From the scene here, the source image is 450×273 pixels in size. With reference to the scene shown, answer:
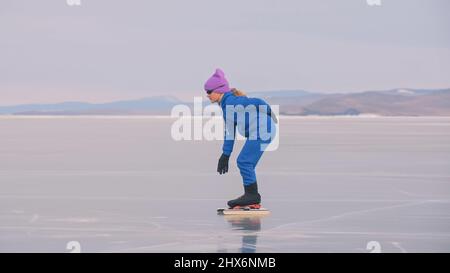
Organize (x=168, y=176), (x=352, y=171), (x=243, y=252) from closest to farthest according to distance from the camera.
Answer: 1. (x=243, y=252)
2. (x=168, y=176)
3. (x=352, y=171)

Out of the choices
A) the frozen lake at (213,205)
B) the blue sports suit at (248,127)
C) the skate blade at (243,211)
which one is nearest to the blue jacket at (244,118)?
the blue sports suit at (248,127)

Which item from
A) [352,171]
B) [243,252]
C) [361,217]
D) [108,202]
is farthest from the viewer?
[352,171]

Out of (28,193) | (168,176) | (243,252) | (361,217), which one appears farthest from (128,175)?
(243,252)

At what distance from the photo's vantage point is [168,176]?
12.9m

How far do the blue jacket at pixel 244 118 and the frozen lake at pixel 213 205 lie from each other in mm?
711

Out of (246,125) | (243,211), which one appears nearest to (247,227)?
(243,211)

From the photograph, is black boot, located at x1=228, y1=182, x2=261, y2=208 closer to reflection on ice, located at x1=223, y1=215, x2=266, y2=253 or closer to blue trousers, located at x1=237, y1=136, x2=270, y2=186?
blue trousers, located at x1=237, y1=136, x2=270, y2=186

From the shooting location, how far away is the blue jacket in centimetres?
911

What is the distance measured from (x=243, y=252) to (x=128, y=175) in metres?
6.63

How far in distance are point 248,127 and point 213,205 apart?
895mm

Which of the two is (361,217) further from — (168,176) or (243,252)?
(168,176)

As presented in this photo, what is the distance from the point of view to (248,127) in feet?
30.1

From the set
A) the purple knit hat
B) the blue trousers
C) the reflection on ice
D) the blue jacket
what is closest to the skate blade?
the reflection on ice

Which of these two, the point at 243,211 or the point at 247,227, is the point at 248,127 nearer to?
the point at 243,211
